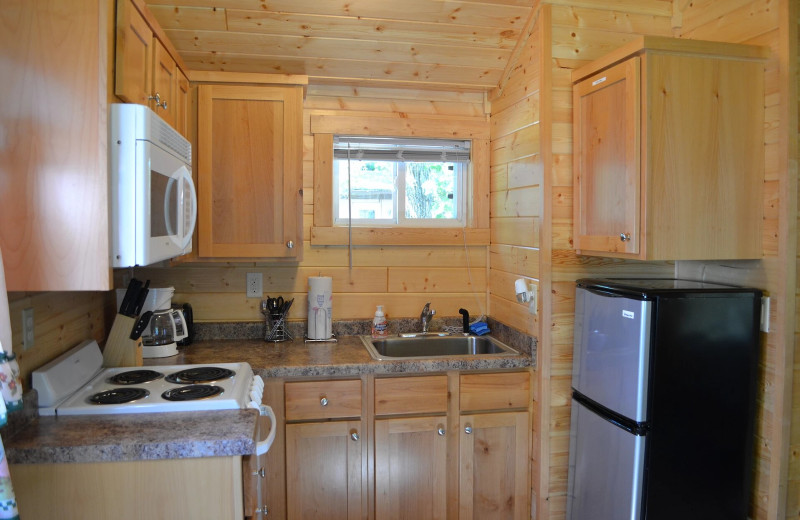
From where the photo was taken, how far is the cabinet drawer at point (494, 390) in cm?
235

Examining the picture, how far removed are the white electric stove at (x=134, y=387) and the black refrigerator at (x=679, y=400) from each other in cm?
121

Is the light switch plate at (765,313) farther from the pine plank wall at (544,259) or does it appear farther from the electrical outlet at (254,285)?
the electrical outlet at (254,285)

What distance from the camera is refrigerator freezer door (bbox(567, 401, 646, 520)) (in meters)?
1.83

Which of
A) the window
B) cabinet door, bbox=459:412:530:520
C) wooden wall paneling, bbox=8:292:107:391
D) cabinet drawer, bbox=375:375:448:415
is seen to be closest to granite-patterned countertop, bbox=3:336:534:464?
wooden wall paneling, bbox=8:292:107:391

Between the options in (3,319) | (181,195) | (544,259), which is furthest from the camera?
(544,259)

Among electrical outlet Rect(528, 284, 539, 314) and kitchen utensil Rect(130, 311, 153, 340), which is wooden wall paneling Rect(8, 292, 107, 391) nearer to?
kitchen utensil Rect(130, 311, 153, 340)

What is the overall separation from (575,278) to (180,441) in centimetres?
157

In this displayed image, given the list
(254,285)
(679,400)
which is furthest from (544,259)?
(254,285)

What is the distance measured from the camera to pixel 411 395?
231 cm

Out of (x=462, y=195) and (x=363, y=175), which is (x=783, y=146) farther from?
(x=363, y=175)

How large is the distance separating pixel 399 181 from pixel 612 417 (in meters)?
1.55

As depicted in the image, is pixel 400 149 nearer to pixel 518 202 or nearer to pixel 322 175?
pixel 322 175

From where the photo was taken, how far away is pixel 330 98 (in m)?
2.76

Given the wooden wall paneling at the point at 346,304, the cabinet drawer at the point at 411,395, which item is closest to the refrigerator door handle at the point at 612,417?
the cabinet drawer at the point at 411,395
